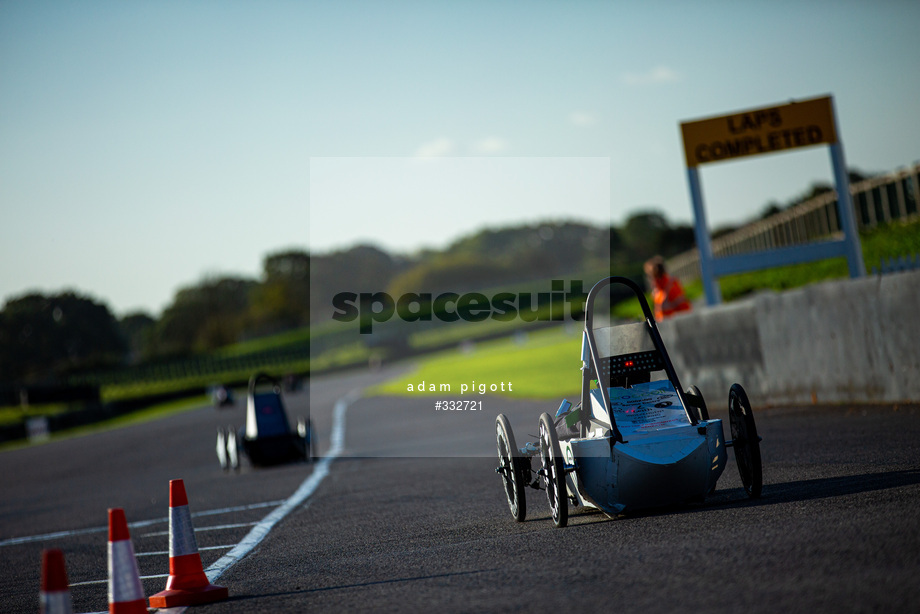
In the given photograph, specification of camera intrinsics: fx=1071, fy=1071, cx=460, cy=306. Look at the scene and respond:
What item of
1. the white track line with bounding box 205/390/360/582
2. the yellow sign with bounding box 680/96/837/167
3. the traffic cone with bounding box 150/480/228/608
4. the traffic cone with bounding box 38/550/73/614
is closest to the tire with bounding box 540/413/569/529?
the traffic cone with bounding box 150/480/228/608

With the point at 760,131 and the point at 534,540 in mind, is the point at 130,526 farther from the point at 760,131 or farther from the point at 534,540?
the point at 760,131

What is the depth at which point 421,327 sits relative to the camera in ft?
254

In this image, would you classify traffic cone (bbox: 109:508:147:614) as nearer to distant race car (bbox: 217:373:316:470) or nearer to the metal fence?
distant race car (bbox: 217:373:316:470)

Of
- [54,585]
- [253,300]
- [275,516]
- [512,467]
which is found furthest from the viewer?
[253,300]

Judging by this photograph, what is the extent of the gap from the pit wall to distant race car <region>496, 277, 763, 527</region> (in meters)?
4.97

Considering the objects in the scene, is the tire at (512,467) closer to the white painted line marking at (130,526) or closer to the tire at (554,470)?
the tire at (554,470)

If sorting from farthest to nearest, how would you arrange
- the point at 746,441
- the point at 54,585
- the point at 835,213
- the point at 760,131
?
the point at 835,213 → the point at 760,131 → the point at 746,441 → the point at 54,585

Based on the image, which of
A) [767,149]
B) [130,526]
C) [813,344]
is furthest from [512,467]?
[767,149]

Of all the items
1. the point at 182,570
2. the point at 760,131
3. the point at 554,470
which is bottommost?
the point at 182,570

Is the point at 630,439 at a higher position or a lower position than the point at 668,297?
lower

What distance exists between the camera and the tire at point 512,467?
25.3 ft

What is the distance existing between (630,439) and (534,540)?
3.02 feet

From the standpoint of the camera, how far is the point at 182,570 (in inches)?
263

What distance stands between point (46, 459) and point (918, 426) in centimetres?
2588
